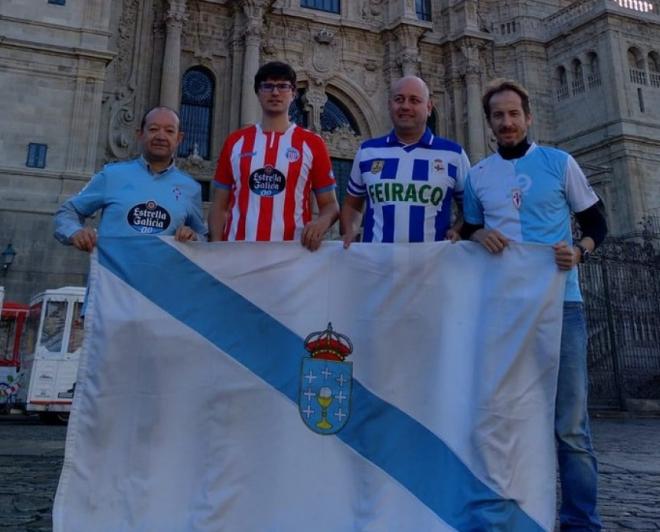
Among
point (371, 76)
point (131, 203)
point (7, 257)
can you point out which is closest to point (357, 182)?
point (131, 203)

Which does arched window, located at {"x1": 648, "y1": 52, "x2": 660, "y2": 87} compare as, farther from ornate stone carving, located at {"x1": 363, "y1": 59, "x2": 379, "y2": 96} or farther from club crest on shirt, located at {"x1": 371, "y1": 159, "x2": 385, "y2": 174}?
club crest on shirt, located at {"x1": 371, "y1": 159, "x2": 385, "y2": 174}

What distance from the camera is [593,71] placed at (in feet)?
90.5

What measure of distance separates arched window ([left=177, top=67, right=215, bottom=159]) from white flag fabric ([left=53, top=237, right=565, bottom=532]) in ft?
71.5

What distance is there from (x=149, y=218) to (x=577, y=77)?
28.3 meters

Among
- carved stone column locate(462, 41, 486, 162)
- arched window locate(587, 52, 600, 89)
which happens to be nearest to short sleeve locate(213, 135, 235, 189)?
carved stone column locate(462, 41, 486, 162)

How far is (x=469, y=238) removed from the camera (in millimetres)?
4414

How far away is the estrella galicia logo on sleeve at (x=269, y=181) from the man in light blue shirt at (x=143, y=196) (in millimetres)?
601

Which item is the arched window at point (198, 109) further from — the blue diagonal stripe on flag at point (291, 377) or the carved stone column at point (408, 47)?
the blue diagonal stripe on flag at point (291, 377)

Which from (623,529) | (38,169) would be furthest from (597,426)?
(38,169)

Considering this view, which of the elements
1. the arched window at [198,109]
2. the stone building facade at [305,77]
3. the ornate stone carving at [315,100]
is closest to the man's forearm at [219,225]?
the stone building facade at [305,77]

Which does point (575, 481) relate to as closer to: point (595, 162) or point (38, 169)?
point (38, 169)

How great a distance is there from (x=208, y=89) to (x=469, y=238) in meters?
23.6

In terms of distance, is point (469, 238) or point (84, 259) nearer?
point (469, 238)

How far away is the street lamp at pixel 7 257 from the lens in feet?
56.4
